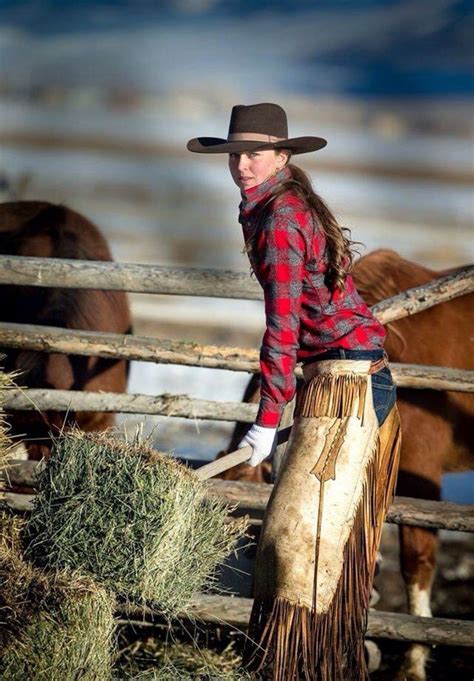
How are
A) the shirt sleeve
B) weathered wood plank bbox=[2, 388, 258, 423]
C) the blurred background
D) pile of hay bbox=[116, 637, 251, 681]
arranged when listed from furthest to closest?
1. the blurred background
2. weathered wood plank bbox=[2, 388, 258, 423]
3. pile of hay bbox=[116, 637, 251, 681]
4. the shirt sleeve

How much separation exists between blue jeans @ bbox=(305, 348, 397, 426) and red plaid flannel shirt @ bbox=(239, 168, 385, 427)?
0.7 inches

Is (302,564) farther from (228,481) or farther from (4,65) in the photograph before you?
(4,65)

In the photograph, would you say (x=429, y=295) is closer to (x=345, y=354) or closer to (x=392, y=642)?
(x=345, y=354)

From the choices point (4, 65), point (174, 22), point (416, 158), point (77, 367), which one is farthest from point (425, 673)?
point (4, 65)

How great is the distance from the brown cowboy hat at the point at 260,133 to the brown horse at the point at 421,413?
5.98ft

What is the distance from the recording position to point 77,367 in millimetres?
5184

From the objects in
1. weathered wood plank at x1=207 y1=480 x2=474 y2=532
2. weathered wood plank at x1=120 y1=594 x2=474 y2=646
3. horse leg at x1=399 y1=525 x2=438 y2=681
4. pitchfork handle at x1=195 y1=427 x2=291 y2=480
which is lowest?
weathered wood plank at x1=120 y1=594 x2=474 y2=646

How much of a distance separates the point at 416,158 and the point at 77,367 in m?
2.80

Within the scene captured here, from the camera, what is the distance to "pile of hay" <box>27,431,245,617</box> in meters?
2.72

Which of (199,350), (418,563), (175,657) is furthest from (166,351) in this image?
(418,563)

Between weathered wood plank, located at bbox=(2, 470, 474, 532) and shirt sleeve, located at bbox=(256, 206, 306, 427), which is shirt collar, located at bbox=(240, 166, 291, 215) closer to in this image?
shirt sleeve, located at bbox=(256, 206, 306, 427)

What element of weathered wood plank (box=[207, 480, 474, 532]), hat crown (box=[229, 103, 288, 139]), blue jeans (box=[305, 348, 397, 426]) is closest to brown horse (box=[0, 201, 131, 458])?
weathered wood plank (box=[207, 480, 474, 532])

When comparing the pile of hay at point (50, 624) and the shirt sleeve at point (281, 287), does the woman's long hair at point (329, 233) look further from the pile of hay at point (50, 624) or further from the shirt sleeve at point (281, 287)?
the pile of hay at point (50, 624)

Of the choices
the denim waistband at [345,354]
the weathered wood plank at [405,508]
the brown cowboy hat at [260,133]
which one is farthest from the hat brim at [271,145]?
the weathered wood plank at [405,508]
